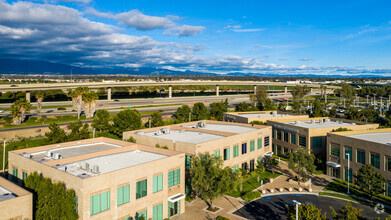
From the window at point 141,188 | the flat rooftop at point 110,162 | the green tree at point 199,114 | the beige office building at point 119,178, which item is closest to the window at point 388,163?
the beige office building at point 119,178

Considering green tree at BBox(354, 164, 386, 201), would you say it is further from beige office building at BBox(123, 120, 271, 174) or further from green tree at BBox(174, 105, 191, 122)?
green tree at BBox(174, 105, 191, 122)

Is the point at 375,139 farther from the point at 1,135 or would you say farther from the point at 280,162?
the point at 1,135

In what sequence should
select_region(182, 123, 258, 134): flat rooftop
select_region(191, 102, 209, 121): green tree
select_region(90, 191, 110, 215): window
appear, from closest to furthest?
1. select_region(90, 191, 110, 215): window
2. select_region(182, 123, 258, 134): flat rooftop
3. select_region(191, 102, 209, 121): green tree

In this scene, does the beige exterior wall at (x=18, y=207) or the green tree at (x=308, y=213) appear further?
the green tree at (x=308, y=213)

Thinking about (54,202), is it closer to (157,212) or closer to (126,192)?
(126,192)

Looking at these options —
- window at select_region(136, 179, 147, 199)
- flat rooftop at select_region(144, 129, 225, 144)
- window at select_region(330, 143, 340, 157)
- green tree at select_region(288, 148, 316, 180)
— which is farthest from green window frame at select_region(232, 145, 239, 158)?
window at select_region(136, 179, 147, 199)

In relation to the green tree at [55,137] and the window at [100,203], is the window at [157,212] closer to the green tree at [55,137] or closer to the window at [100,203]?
the window at [100,203]

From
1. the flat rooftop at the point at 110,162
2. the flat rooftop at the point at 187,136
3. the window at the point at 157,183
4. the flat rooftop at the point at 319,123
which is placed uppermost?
the flat rooftop at the point at 319,123
